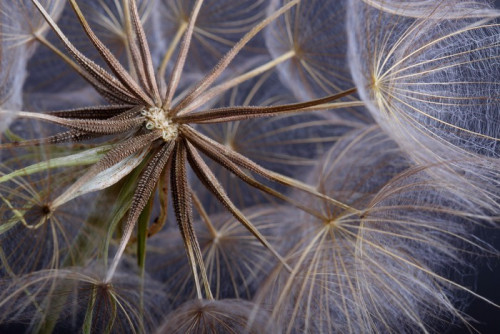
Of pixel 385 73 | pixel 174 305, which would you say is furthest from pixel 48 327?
pixel 385 73

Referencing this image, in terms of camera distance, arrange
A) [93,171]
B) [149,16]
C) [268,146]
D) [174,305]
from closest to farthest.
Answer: [93,171] → [174,305] → [149,16] → [268,146]

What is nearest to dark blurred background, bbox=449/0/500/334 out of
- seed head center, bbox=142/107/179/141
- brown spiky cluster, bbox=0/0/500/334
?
brown spiky cluster, bbox=0/0/500/334

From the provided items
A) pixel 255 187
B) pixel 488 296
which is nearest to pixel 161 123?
pixel 255 187

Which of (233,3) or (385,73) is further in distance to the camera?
(233,3)

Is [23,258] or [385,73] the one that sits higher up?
[385,73]

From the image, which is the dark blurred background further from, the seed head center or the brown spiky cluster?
the seed head center

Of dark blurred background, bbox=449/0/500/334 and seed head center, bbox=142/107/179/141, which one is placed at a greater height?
seed head center, bbox=142/107/179/141

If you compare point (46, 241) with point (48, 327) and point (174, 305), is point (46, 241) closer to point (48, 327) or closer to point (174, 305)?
point (48, 327)

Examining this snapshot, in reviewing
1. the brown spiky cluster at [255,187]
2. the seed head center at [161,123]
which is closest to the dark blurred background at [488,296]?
the brown spiky cluster at [255,187]

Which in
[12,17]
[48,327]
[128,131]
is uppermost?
[12,17]
